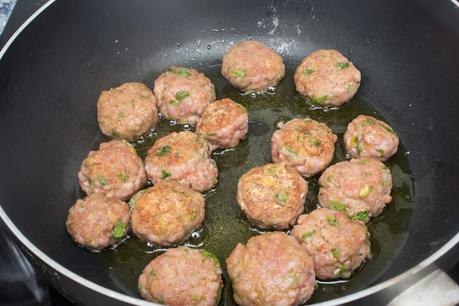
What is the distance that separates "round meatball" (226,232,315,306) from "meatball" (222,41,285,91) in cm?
114

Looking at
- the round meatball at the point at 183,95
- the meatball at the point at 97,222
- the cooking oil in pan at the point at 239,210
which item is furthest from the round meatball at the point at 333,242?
the round meatball at the point at 183,95

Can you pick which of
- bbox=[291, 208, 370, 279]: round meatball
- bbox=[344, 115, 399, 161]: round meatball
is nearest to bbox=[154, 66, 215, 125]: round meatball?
bbox=[344, 115, 399, 161]: round meatball

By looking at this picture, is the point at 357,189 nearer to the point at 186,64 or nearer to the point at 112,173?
the point at 112,173

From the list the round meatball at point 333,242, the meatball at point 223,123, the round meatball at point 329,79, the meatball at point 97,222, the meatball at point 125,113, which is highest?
the round meatball at point 329,79

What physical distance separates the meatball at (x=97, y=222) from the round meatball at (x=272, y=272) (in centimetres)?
60

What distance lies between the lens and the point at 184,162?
2.63 meters

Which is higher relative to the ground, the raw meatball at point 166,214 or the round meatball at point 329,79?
the round meatball at point 329,79

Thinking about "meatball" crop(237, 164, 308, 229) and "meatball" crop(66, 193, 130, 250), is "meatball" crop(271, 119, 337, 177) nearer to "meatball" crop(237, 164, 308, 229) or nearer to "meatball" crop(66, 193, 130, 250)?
"meatball" crop(237, 164, 308, 229)

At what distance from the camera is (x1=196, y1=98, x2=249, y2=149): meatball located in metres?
2.79

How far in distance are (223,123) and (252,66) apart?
466 millimetres

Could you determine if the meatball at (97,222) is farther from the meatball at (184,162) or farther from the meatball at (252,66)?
the meatball at (252,66)

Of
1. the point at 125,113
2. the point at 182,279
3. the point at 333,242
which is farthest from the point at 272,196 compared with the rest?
the point at 125,113

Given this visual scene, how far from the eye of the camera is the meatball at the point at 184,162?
2.63 m

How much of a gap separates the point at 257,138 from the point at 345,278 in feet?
3.21
